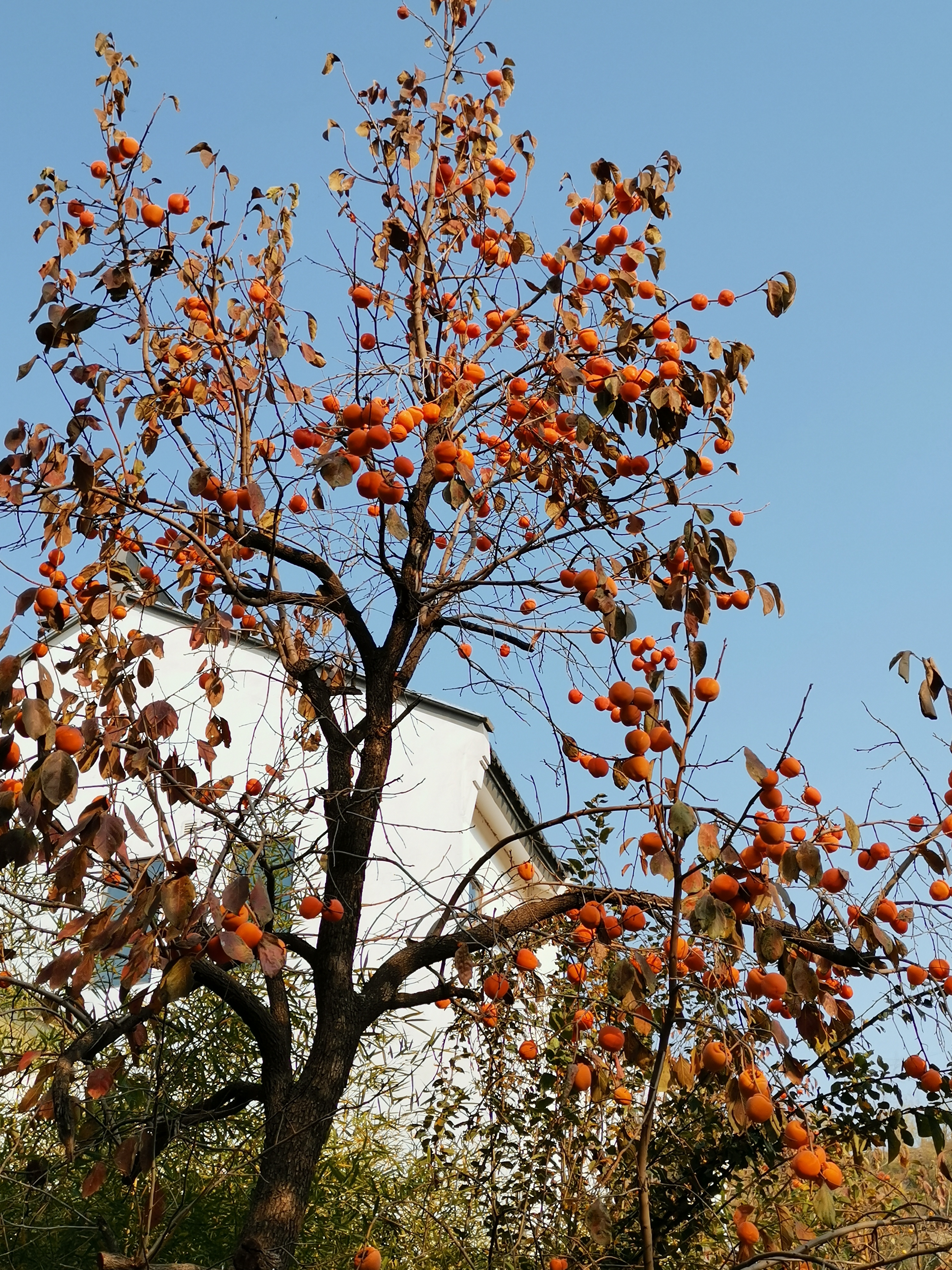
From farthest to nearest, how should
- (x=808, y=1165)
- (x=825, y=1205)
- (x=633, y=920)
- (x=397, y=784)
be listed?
(x=397, y=784) < (x=633, y=920) < (x=808, y=1165) < (x=825, y=1205)

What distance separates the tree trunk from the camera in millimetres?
2297

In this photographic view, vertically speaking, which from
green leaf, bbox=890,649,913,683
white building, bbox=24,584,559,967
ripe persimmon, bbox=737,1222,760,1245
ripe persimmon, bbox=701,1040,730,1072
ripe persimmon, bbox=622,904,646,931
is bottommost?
ripe persimmon, bbox=737,1222,760,1245

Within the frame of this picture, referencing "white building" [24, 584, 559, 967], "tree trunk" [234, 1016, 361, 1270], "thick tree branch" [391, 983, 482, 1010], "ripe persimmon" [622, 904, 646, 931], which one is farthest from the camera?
"white building" [24, 584, 559, 967]

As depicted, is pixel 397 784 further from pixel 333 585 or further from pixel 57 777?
pixel 57 777

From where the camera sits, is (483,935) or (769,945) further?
(483,935)

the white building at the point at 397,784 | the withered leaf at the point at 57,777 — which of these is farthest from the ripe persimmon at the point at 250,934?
the white building at the point at 397,784

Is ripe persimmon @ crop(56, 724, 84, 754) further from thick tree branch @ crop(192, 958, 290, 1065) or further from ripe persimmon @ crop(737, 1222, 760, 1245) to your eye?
ripe persimmon @ crop(737, 1222, 760, 1245)

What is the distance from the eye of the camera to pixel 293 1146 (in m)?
2.42

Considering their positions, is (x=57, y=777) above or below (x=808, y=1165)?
above

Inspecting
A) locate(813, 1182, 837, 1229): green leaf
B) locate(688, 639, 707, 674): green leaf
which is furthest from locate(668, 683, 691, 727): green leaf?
locate(813, 1182, 837, 1229): green leaf

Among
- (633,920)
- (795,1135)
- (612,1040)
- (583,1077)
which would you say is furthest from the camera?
(633,920)

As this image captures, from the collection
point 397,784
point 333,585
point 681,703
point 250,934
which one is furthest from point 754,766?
point 397,784

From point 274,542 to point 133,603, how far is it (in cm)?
73

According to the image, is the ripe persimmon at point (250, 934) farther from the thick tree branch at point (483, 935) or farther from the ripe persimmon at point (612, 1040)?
the ripe persimmon at point (612, 1040)
